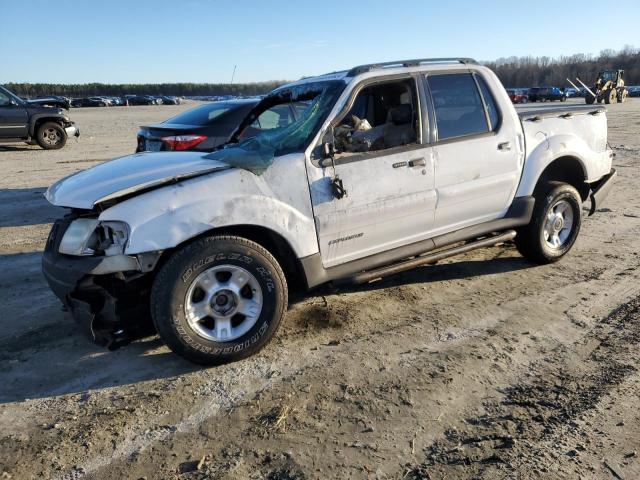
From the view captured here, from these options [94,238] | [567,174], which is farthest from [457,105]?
[94,238]

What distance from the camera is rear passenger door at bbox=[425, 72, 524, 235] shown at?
4.32 metres

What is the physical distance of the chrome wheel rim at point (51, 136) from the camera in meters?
15.9

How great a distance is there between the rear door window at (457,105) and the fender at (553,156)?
0.67 m

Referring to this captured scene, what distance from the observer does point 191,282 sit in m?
3.29

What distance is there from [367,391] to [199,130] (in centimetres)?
540

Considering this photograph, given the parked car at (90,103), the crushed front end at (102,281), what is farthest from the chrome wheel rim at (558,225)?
the parked car at (90,103)

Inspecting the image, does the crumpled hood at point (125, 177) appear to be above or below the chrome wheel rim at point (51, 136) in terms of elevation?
below

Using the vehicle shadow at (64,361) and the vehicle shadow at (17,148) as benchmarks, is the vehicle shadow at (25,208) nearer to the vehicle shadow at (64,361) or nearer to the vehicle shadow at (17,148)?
the vehicle shadow at (64,361)

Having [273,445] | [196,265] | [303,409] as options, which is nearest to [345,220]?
[196,265]

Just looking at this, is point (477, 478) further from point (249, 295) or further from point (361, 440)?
point (249, 295)

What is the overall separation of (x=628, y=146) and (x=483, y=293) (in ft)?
40.5

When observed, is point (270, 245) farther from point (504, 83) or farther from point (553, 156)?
point (504, 83)

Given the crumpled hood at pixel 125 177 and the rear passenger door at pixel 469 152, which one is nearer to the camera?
the crumpled hood at pixel 125 177

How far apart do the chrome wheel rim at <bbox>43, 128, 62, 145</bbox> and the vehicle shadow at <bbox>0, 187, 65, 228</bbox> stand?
23.6 feet
